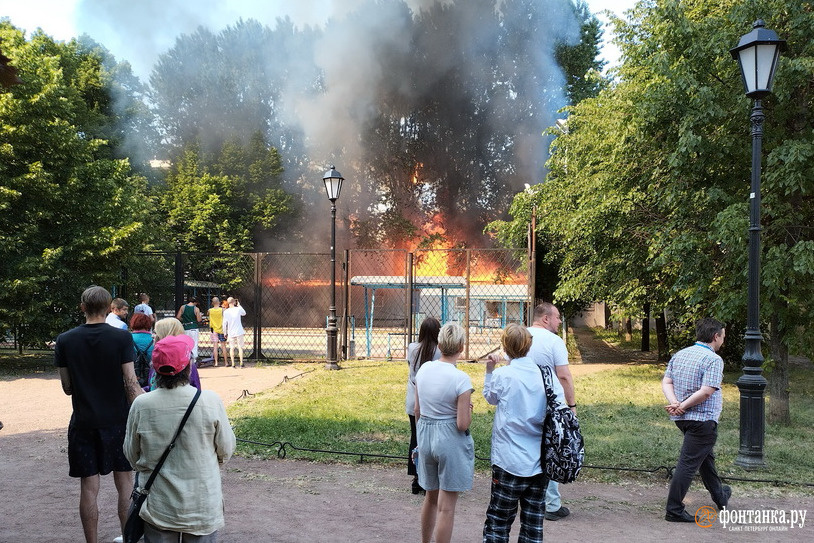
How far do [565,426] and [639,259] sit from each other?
32.2 feet

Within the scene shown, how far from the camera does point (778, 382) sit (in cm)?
974

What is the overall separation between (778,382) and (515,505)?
749 cm

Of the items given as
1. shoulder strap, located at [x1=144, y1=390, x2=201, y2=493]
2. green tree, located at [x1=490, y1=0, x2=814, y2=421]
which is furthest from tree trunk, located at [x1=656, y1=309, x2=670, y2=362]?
shoulder strap, located at [x1=144, y1=390, x2=201, y2=493]

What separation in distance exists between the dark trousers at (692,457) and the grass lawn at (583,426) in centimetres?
130

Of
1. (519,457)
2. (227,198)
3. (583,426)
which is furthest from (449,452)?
(227,198)

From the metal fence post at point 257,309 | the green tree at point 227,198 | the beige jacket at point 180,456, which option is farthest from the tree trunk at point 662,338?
the green tree at point 227,198

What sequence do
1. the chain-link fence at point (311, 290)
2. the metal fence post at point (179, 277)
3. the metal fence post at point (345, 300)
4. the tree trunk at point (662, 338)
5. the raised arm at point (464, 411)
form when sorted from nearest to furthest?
the raised arm at point (464, 411) → the metal fence post at point (345, 300) → the metal fence post at point (179, 277) → the tree trunk at point (662, 338) → the chain-link fence at point (311, 290)

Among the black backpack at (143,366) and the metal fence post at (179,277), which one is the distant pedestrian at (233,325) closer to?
the metal fence post at (179,277)

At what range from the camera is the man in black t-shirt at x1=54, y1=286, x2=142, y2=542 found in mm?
4250

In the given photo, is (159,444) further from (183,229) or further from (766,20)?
(183,229)

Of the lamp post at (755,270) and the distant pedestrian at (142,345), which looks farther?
the lamp post at (755,270)

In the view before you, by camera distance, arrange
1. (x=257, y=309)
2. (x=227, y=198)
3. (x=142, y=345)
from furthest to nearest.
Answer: (x=227, y=198) < (x=257, y=309) < (x=142, y=345)

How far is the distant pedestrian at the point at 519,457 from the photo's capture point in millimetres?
3904

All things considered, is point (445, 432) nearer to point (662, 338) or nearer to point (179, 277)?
point (179, 277)
